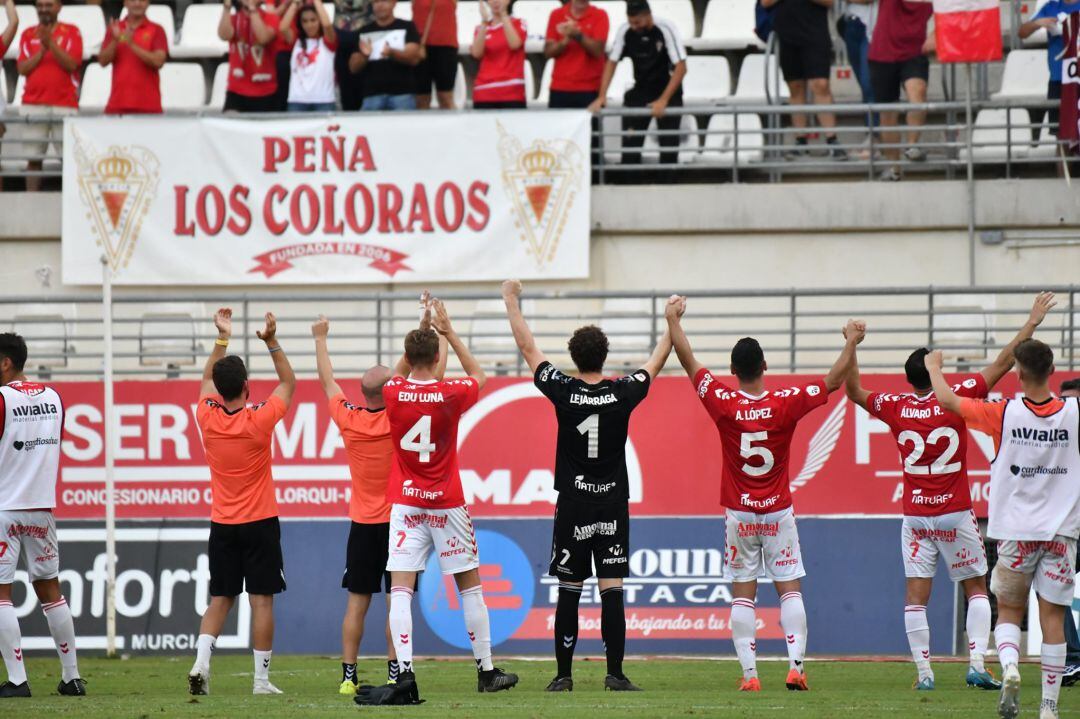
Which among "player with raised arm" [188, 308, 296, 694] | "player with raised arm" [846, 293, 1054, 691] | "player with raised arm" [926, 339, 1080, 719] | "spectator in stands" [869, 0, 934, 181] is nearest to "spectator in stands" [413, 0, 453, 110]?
"spectator in stands" [869, 0, 934, 181]

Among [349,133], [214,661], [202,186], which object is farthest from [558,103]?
[214,661]

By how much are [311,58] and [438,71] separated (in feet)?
5.21

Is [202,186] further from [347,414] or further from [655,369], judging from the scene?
[655,369]

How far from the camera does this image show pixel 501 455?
14930 mm

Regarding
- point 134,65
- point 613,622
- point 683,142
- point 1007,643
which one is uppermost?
point 134,65

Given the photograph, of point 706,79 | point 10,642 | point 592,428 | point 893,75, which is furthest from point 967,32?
point 10,642

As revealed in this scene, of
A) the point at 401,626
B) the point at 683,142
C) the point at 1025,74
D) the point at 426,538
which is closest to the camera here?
the point at 401,626

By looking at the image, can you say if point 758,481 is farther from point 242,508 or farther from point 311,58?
point 311,58

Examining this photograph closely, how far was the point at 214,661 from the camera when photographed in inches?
554

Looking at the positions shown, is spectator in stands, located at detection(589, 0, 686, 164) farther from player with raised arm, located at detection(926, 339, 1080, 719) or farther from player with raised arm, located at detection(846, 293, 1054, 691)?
player with raised arm, located at detection(926, 339, 1080, 719)

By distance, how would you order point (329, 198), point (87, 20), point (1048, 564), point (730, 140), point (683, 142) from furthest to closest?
point (87, 20) → point (683, 142) → point (730, 140) → point (329, 198) → point (1048, 564)

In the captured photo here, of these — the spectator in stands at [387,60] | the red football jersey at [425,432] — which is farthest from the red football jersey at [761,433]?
the spectator in stands at [387,60]

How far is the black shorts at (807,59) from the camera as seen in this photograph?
59.6 ft

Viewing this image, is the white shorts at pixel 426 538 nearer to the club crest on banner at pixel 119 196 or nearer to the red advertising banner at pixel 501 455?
the red advertising banner at pixel 501 455
